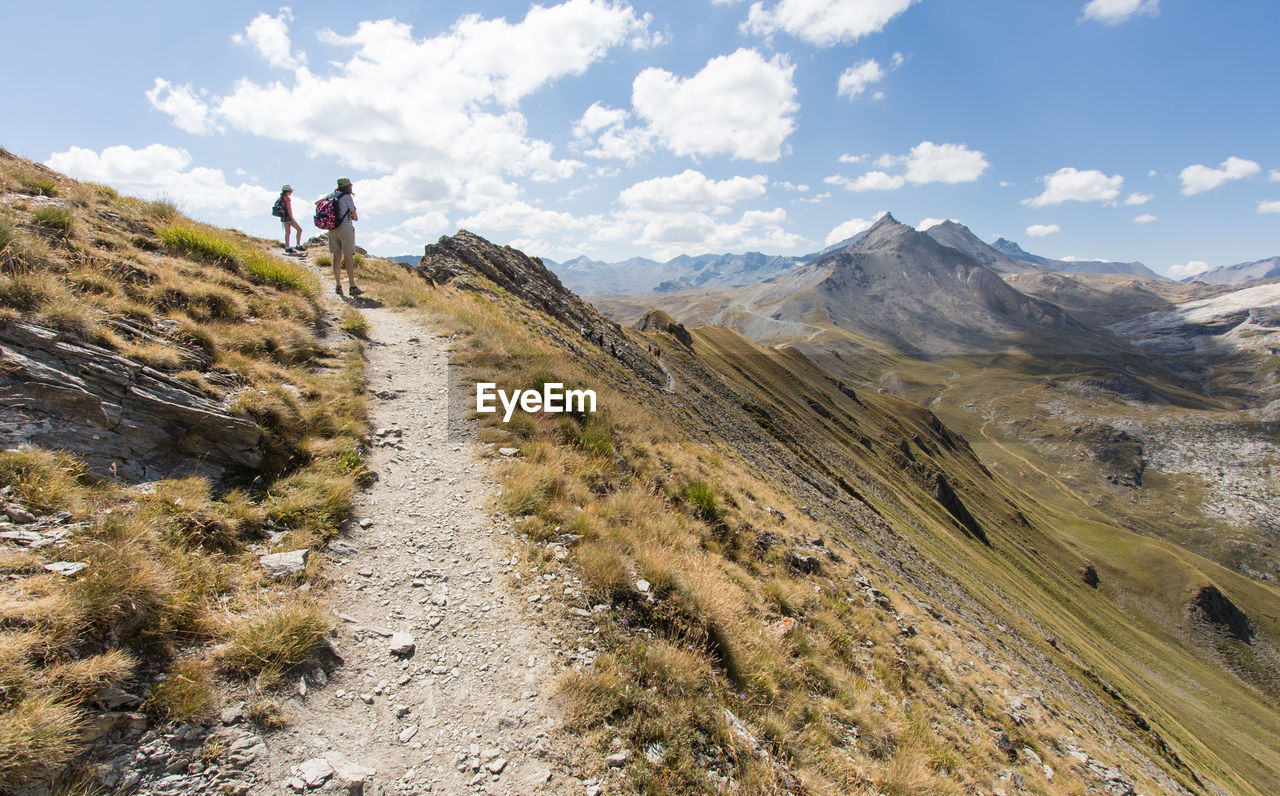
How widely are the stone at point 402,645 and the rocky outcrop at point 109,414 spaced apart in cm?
414

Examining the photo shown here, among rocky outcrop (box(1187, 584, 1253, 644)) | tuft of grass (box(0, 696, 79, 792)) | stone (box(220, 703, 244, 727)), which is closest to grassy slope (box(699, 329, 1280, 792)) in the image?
rocky outcrop (box(1187, 584, 1253, 644))

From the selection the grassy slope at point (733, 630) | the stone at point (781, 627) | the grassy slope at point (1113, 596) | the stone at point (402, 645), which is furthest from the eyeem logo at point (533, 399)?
the grassy slope at point (1113, 596)

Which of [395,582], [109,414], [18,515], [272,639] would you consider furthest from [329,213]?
[272,639]

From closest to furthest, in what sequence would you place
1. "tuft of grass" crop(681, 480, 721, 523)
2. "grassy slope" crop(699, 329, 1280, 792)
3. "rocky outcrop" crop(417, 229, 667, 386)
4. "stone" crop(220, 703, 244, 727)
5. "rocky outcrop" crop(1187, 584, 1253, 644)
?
"stone" crop(220, 703, 244, 727)
"tuft of grass" crop(681, 480, 721, 523)
"rocky outcrop" crop(417, 229, 667, 386)
"grassy slope" crop(699, 329, 1280, 792)
"rocky outcrop" crop(1187, 584, 1253, 644)

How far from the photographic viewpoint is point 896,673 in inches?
455

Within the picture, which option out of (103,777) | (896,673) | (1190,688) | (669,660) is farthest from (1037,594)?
(103,777)

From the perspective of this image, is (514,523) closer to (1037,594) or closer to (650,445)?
(650,445)

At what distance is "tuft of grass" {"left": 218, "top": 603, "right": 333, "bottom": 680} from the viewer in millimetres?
4887

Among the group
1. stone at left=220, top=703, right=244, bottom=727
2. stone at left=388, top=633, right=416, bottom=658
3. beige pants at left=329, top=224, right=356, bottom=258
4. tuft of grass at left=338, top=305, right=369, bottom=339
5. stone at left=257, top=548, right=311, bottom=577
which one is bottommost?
stone at left=388, top=633, right=416, bottom=658

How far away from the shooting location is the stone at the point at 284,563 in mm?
6234

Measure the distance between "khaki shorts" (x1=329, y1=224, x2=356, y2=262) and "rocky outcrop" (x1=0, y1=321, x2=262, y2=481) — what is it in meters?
12.3

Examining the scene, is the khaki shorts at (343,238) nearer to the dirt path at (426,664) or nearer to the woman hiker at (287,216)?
the woman hiker at (287,216)

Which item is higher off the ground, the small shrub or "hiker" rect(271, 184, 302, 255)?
"hiker" rect(271, 184, 302, 255)

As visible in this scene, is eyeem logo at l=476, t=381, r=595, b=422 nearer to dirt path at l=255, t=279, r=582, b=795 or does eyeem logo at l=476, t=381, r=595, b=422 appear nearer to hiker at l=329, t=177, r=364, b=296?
dirt path at l=255, t=279, r=582, b=795
